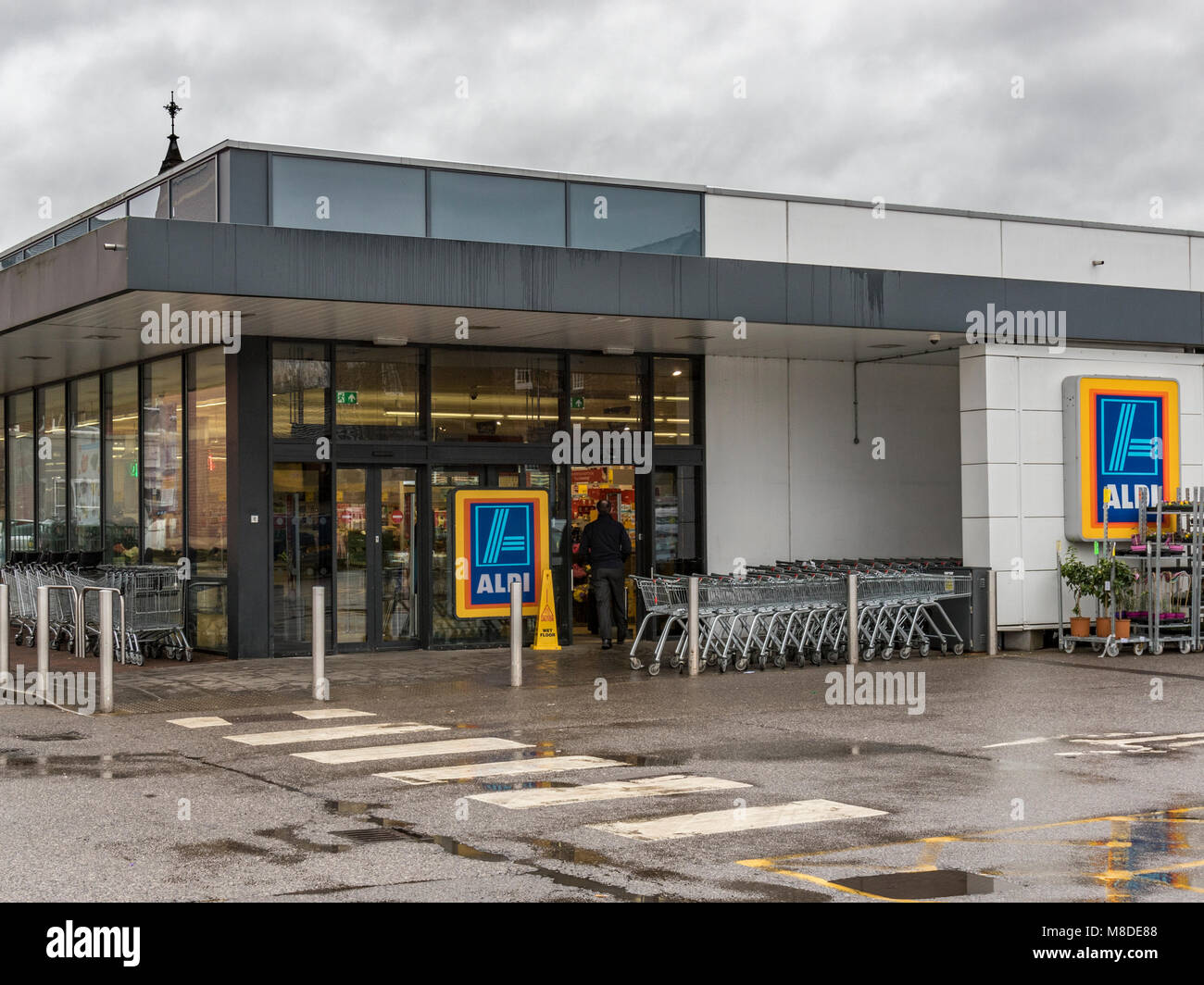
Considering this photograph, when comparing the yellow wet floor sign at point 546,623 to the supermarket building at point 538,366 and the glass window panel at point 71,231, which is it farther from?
the glass window panel at point 71,231

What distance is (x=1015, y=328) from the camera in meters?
19.1

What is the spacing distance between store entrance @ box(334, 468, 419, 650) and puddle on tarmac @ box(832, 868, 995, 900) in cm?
1248

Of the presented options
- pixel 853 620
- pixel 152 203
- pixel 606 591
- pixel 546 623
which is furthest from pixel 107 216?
pixel 853 620

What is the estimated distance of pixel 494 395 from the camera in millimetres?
19719

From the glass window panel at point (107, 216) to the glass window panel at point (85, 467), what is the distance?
2.56 meters

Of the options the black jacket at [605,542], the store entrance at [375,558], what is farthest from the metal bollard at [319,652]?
the black jacket at [605,542]

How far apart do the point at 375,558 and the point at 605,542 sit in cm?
293

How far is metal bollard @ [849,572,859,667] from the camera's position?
17.2 m
